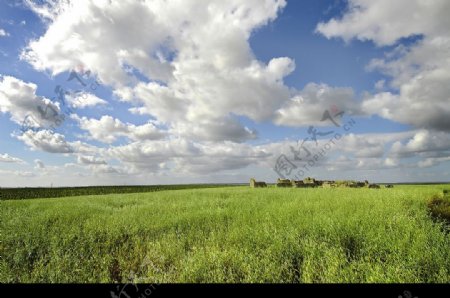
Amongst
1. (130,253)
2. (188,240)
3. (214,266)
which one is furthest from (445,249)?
(130,253)

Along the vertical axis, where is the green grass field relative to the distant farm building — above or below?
below

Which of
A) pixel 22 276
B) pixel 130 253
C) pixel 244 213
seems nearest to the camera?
pixel 22 276

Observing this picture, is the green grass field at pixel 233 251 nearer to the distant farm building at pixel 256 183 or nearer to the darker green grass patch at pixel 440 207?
the darker green grass patch at pixel 440 207

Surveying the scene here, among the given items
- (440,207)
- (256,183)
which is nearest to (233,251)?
(440,207)

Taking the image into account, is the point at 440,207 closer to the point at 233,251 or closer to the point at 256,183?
the point at 233,251

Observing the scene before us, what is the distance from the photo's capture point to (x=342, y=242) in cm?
663

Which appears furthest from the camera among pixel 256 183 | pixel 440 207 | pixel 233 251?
pixel 256 183

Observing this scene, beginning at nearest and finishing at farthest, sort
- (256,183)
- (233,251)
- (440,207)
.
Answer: (233,251) → (440,207) → (256,183)

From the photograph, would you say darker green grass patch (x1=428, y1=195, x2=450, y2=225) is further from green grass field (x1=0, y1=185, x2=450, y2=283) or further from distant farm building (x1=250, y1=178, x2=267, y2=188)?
distant farm building (x1=250, y1=178, x2=267, y2=188)

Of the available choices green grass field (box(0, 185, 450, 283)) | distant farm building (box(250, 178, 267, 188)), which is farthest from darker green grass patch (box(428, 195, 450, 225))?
distant farm building (box(250, 178, 267, 188))

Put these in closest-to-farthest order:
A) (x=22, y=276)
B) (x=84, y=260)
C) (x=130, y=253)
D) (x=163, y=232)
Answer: (x=22, y=276), (x=84, y=260), (x=130, y=253), (x=163, y=232)

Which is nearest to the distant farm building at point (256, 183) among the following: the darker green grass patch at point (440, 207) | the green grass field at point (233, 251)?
the darker green grass patch at point (440, 207)

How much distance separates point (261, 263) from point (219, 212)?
17.3 feet
